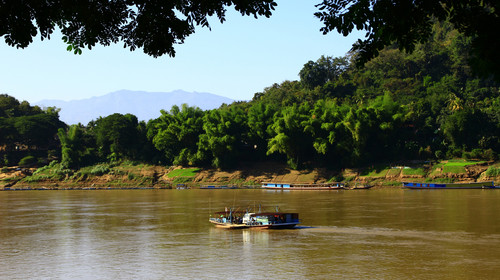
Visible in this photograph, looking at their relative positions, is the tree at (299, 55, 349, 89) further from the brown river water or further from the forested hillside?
the brown river water

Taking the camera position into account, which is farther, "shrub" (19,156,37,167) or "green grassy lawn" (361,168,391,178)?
"shrub" (19,156,37,167)

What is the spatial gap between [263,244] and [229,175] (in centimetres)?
5682

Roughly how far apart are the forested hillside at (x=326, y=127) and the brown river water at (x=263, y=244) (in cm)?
2880

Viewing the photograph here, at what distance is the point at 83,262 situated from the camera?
2827 cm

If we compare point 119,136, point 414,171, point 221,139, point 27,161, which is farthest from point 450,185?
point 27,161

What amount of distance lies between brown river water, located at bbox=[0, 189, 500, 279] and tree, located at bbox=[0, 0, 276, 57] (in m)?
16.4

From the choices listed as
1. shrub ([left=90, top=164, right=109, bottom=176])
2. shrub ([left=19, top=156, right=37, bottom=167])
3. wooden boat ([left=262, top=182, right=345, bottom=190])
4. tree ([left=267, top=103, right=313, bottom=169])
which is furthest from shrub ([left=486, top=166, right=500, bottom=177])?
shrub ([left=19, top=156, right=37, bottom=167])

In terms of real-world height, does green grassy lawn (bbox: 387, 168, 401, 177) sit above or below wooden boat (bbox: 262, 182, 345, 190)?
above

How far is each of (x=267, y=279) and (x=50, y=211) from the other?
35.8 m

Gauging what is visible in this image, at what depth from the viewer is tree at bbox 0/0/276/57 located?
30.2 feet

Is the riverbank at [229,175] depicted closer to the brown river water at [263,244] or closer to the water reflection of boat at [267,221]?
the brown river water at [263,244]

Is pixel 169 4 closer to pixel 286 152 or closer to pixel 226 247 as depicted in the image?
pixel 226 247

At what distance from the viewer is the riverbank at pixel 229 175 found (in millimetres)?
73812

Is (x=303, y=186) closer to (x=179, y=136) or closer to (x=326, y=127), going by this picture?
(x=326, y=127)
